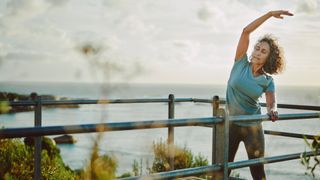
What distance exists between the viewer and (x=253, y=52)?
174 inches

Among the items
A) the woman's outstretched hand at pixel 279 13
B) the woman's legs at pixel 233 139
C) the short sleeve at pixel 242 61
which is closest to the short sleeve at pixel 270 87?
the short sleeve at pixel 242 61

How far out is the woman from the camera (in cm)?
412

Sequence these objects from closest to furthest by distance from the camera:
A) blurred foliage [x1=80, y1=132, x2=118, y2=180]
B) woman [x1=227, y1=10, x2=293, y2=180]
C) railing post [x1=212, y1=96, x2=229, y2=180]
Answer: blurred foliage [x1=80, y1=132, x2=118, y2=180] → railing post [x1=212, y1=96, x2=229, y2=180] → woman [x1=227, y1=10, x2=293, y2=180]

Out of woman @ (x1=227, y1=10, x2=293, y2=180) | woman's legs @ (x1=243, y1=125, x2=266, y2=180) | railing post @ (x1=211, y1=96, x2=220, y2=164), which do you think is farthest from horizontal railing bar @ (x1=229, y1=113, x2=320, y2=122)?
woman's legs @ (x1=243, y1=125, x2=266, y2=180)

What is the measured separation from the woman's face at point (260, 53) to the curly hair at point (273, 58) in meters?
0.03

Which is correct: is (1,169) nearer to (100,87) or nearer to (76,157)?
(100,87)

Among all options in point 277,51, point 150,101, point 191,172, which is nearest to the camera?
point 191,172

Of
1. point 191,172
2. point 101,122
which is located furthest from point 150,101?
point 101,122

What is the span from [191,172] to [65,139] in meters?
29.1

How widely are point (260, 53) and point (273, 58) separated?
0.42 ft

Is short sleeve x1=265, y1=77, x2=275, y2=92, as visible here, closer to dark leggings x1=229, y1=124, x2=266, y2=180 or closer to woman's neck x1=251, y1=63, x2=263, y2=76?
woman's neck x1=251, y1=63, x2=263, y2=76

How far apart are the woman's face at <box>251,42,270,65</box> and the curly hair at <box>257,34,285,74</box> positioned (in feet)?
0.11

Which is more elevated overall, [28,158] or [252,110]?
[252,110]

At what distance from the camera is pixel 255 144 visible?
416 cm
